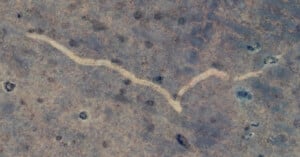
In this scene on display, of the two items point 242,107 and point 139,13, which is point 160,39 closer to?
point 139,13

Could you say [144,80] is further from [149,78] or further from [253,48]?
[253,48]

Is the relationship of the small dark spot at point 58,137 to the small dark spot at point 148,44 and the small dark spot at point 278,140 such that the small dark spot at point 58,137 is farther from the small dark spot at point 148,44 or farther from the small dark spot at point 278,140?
the small dark spot at point 278,140

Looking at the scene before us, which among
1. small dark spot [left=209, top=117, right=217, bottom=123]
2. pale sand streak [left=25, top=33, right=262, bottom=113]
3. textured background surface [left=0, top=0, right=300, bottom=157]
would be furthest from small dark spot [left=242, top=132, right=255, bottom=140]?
pale sand streak [left=25, top=33, right=262, bottom=113]

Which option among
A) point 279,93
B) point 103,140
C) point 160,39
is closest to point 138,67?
point 160,39

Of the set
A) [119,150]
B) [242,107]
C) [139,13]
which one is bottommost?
[119,150]

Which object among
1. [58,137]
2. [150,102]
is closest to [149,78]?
[150,102]

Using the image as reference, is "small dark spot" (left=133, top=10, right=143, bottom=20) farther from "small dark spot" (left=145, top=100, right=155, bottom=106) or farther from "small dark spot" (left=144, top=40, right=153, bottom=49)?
"small dark spot" (left=145, top=100, right=155, bottom=106)
